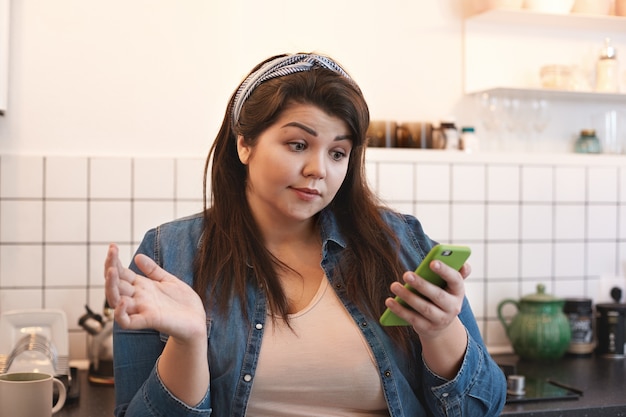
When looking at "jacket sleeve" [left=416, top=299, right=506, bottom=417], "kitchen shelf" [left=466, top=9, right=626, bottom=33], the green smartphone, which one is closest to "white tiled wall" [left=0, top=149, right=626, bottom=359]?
"kitchen shelf" [left=466, top=9, right=626, bottom=33]

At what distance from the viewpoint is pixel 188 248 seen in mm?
1508

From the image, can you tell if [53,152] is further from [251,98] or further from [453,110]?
[453,110]

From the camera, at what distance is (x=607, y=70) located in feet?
8.69

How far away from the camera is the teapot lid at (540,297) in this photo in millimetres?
2477

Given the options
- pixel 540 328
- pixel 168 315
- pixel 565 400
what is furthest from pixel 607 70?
pixel 168 315

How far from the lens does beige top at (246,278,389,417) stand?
4.57 feet

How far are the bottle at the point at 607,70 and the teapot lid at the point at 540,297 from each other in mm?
680

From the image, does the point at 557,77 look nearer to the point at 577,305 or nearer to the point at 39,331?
the point at 577,305

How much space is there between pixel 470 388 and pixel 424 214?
116 centimetres

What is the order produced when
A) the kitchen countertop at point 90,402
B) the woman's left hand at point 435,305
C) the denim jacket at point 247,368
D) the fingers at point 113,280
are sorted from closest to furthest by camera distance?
the fingers at point 113,280 < the woman's left hand at point 435,305 < the denim jacket at point 247,368 < the kitchen countertop at point 90,402

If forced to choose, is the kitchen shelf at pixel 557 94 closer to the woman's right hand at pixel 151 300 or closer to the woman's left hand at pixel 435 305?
the woman's left hand at pixel 435 305

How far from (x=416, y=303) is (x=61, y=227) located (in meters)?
1.40

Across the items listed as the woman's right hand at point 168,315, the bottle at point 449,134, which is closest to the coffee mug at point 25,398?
the woman's right hand at point 168,315

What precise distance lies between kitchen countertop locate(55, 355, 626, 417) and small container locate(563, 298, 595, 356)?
Answer: 49 mm
